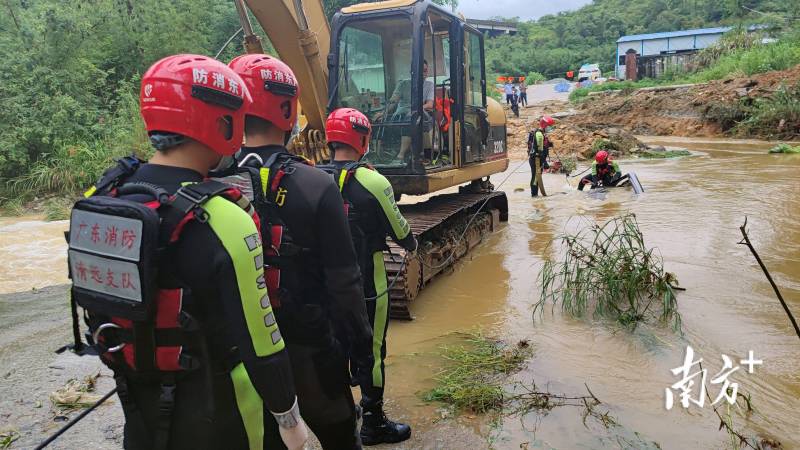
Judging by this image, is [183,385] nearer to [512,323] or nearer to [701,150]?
[512,323]

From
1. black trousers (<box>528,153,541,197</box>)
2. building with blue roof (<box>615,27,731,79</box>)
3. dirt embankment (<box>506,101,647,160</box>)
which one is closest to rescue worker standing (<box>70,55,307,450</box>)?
black trousers (<box>528,153,541,197</box>)

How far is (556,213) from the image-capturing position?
32.9 feet

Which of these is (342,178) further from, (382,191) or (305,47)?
(305,47)

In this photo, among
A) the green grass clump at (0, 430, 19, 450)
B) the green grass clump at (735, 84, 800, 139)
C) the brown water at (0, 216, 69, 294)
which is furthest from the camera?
the green grass clump at (735, 84, 800, 139)

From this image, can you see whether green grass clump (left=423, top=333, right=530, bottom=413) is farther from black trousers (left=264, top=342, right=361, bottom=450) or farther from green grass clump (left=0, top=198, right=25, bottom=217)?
green grass clump (left=0, top=198, right=25, bottom=217)

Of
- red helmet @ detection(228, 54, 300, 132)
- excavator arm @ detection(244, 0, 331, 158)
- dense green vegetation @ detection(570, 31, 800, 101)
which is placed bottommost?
red helmet @ detection(228, 54, 300, 132)

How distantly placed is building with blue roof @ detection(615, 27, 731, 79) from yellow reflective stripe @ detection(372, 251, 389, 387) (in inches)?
1593

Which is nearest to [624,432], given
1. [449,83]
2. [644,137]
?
[449,83]

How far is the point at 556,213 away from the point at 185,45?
12178 millimetres

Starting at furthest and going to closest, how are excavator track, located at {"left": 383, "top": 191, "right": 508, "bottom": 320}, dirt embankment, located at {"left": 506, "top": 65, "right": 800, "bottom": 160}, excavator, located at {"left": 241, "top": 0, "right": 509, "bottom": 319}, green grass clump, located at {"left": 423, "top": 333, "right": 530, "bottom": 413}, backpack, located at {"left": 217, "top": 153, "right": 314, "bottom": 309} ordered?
dirt embankment, located at {"left": 506, "top": 65, "right": 800, "bottom": 160}
excavator, located at {"left": 241, "top": 0, "right": 509, "bottom": 319}
excavator track, located at {"left": 383, "top": 191, "right": 508, "bottom": 320}
green grass clump, located at {"left": 423, "top": 333, "right": 530, "bottom": 413}
backpack, located at {"left": 217, "top": 153, "right": 314, "bottom": 309}

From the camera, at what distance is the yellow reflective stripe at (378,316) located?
3100mm

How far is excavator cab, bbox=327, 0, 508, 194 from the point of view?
589 centimetres

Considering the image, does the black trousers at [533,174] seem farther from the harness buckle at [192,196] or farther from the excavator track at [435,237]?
the harness buckle at [192,196]

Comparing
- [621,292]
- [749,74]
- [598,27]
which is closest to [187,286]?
[621,292]
